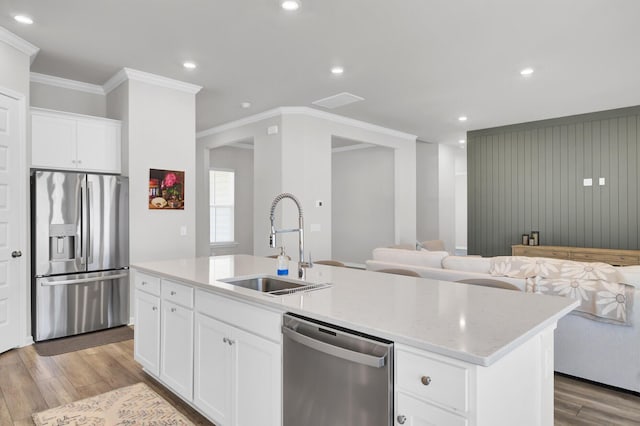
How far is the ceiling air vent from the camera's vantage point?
5.28 metres

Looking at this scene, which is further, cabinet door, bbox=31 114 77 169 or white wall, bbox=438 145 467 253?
white wall, bbox=438 145 467 253

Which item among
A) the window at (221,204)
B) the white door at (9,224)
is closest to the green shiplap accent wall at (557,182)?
the window at (221,204)

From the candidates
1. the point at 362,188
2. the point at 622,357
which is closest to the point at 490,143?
the point at 362,188

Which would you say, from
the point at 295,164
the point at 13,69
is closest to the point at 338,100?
the point at 295,164

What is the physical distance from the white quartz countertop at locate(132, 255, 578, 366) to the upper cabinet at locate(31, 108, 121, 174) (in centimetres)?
247

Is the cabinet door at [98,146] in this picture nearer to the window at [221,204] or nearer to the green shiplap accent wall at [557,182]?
the window at [221,204]

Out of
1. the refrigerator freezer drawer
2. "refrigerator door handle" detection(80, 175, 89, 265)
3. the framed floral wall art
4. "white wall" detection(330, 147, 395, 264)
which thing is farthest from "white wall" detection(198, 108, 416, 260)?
"refrigerator door handle" detection(80, 175, 89, 265)

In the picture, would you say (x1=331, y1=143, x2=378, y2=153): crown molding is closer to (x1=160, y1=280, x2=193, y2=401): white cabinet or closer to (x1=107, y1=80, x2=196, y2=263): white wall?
(x1=107, y1=80, x2=196, y2=263): white wall

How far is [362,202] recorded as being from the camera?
9109mm

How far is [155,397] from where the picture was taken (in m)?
2.62

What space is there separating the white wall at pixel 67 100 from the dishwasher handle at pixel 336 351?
4449 mm

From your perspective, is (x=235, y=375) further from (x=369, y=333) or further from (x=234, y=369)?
(x=369, y=333)

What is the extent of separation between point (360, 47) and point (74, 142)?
3.15 metres

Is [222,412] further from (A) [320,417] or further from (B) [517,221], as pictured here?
(B) [517,221]
